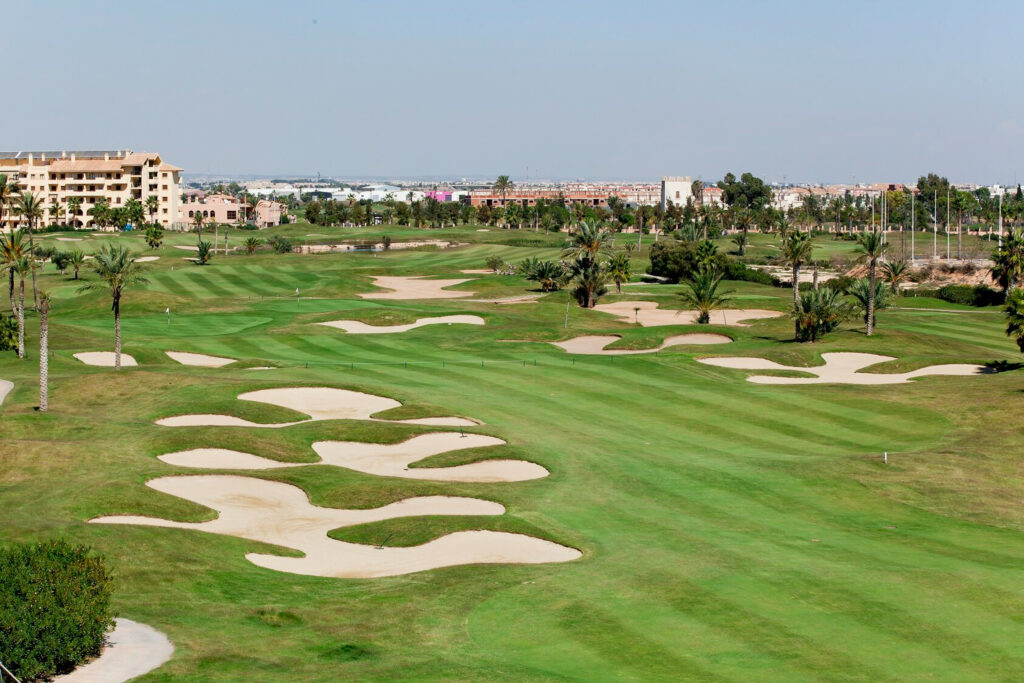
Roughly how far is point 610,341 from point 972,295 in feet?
163

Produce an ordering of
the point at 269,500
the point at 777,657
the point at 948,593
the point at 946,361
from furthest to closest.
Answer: the point at 946,361
the point at 269,500
the point at 948,593
the point at 777,657

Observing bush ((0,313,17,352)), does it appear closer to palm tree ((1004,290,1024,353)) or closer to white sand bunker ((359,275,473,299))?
white sand bunker ((359,275,473,299))

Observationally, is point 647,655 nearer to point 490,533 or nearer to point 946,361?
point 490,533

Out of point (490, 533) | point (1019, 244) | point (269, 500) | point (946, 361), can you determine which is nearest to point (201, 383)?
point (269, 500)

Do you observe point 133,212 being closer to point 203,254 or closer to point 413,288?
point 203,254

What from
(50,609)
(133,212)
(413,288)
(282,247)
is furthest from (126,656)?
(133,212)

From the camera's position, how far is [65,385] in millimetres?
51531

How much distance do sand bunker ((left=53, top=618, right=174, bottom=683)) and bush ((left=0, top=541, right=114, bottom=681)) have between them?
0.88 ft

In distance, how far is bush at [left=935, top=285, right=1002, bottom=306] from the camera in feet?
362

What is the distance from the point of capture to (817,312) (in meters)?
74.5

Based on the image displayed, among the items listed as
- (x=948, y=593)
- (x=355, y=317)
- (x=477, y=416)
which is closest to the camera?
(x=948, y=593)

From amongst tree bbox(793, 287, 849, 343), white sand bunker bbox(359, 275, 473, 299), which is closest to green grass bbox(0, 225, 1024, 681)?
tree bbox(793, 287, 849, 343)

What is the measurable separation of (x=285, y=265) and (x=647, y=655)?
11692 cm

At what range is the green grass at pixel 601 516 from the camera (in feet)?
74.3
